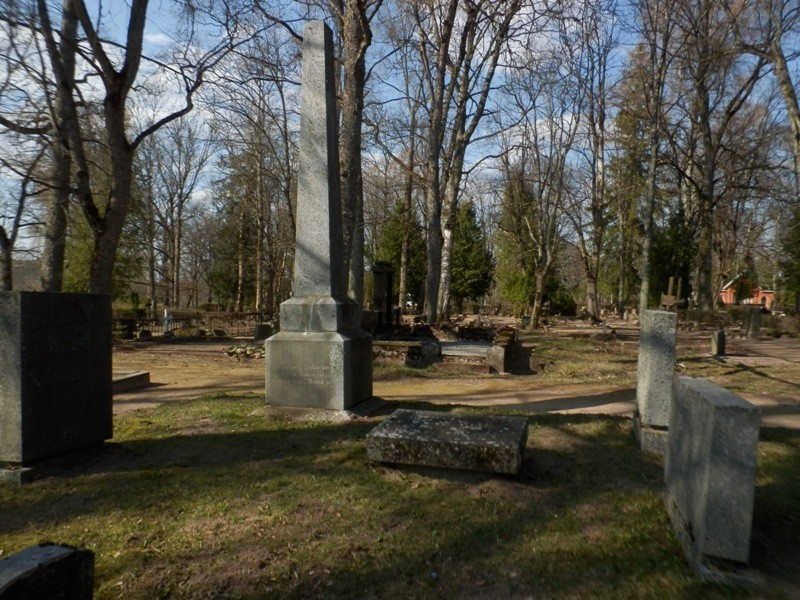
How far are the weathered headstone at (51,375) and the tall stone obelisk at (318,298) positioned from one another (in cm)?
196

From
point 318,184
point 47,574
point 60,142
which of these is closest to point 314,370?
point 318,184

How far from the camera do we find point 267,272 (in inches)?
1649

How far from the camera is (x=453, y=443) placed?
4.31 m

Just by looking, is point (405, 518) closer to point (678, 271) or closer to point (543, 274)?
point (543, 274)

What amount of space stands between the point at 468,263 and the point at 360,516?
45220mm

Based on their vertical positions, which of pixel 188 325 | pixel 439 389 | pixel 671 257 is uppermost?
pixel 671 257

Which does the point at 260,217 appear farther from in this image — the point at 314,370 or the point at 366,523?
the point at 366,523

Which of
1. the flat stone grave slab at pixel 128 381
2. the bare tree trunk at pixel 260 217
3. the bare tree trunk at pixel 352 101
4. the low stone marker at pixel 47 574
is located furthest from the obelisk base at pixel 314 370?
the bare tree trunk at pixel 260 217

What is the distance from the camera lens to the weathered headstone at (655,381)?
527cm

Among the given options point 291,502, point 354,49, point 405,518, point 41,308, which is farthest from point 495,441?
point 354,49

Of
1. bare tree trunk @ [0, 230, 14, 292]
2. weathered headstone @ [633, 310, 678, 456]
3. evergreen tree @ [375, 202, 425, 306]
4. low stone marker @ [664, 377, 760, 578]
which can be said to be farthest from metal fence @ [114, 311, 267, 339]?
low stone marker @ [664, 377, 760, 578]

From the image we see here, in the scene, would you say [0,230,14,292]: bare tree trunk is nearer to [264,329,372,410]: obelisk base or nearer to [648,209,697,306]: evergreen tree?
[264,329,372,410]: obelisk base

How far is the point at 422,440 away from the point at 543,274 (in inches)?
1045

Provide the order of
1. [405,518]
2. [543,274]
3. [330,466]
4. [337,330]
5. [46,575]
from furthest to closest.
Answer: [543,274], [337,330], [330,466], [405,518], [46,575]
